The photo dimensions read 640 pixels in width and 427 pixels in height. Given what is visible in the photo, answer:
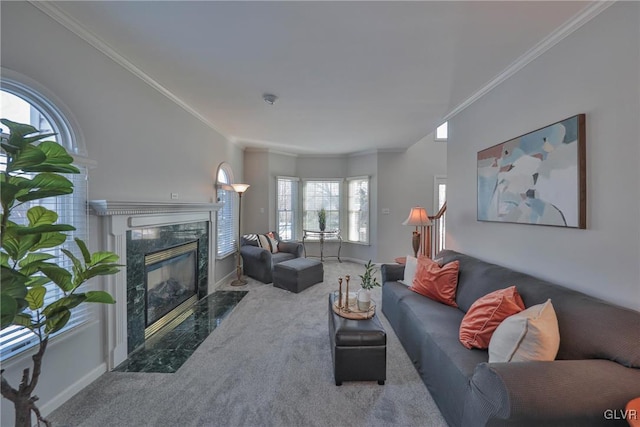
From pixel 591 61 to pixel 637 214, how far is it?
1.01m

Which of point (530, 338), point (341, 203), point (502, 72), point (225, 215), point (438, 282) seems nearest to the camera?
point (530, 338)

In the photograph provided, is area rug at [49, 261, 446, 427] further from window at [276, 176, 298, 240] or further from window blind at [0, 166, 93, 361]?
window at [276, 176, 298, 240]

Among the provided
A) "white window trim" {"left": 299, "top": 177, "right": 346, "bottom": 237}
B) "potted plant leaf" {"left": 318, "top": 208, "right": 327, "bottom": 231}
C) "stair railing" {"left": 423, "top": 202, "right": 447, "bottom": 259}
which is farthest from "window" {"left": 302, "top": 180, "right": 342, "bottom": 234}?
"stair railing" {"left": 423, "top": 202, "right": 447, "bottom": 259}

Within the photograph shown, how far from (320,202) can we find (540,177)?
461 cm

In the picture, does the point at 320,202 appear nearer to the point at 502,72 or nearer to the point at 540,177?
the point at 502,72

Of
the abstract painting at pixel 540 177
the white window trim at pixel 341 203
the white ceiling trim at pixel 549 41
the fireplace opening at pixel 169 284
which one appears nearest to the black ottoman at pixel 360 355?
the abstract painting at pixel 540 177

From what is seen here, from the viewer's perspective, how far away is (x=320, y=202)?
20.5ft

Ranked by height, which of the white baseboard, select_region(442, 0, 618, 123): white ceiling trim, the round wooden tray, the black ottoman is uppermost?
select_region(442, 0, 618, 123): white ceiling trim

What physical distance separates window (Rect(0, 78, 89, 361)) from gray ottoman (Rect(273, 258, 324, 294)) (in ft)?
7.96

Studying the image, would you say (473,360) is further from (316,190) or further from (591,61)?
(316,190)

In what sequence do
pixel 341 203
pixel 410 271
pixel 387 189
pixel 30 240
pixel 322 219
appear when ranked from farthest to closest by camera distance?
pixel 341 203
pixel 322 219
pixel 387 189
pixel 410 271
pixel 30 240

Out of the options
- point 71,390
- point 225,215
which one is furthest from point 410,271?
point 225,215

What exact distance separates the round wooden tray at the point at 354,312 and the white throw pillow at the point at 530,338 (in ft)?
2.93

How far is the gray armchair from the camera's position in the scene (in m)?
4.36
